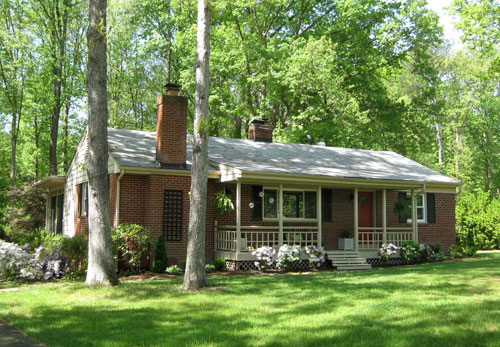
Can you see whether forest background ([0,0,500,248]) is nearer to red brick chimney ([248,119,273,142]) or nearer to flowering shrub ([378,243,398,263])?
red brick chimney ([248,119,273,142])

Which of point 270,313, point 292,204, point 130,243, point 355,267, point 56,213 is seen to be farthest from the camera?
point 56,213

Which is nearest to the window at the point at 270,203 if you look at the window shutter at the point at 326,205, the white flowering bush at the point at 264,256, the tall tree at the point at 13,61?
the window shutter at the point at 326,205

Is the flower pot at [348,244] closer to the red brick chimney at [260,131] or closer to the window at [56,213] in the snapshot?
the red brick chimney at [260,131]

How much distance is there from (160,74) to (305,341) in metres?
32.8

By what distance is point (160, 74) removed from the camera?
36750mm

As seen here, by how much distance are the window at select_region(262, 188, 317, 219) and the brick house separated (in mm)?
37

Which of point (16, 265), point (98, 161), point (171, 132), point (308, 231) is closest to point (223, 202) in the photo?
point (171, 132)

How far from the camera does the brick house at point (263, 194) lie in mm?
15508

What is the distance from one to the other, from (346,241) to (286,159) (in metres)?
3.84

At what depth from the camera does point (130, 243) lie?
1416 cm

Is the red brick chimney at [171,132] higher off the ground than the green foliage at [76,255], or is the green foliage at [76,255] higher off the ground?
the red brick chimney at [171,132]

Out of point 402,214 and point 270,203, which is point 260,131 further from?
point 402,214

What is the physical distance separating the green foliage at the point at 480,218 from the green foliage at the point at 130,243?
15.3 m

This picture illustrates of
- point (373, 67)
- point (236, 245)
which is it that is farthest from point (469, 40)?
point (236, 245)
